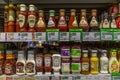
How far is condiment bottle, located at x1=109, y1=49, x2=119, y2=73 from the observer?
1841mm

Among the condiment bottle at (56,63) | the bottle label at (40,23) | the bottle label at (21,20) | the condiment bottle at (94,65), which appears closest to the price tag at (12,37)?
the bottle label at (21,20)

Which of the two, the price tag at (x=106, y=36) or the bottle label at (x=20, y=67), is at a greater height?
the price tag at (x=106, y=36)

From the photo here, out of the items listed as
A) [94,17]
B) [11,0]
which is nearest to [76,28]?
[94,17]

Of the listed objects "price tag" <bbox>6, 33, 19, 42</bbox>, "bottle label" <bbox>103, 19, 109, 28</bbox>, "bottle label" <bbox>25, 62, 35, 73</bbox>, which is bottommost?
"bottle label" <bbox>25, 62, 35, 73</bbox>

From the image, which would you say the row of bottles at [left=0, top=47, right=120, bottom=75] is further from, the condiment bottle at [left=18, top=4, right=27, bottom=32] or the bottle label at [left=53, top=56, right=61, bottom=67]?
the condiment bottle at [left=18, top=4, right=27, bottom=32]

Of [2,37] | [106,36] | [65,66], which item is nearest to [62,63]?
[65,66]

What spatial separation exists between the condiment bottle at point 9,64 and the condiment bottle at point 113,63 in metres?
0.85

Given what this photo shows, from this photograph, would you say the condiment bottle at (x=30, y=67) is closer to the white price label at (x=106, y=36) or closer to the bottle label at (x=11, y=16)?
the bottle label at (x=11, y=16)

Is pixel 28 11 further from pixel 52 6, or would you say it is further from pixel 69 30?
pixel 52 6

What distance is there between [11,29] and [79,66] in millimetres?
676

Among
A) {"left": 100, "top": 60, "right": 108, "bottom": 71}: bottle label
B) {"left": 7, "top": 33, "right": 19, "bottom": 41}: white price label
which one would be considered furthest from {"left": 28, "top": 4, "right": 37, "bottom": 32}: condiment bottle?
{"left": 100, "top": 60, "right": 108, "bottom": 71}: bottle label

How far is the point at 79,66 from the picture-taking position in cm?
183

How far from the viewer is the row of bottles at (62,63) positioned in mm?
1827

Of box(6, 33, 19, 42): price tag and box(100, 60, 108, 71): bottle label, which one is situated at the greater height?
box(6, 33, 19, 42): price tag
